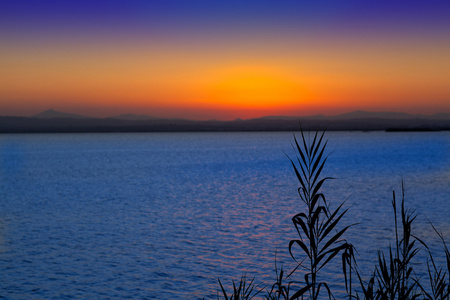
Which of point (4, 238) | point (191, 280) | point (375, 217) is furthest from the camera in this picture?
point (375, 217)

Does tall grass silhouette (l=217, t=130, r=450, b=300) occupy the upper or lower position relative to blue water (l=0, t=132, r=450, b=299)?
upper

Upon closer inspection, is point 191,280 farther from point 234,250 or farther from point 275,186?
point 275,186

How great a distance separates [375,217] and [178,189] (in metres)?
20.2

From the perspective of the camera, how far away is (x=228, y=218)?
1003 inches

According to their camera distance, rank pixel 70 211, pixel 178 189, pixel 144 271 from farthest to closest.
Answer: pixel 178 189, pixel 70 211, pixel 144 271

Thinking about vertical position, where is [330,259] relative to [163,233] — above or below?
above

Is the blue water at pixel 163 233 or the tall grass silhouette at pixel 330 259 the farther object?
the blue water at pixel 163 233

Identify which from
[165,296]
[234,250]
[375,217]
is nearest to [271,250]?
[234,250]

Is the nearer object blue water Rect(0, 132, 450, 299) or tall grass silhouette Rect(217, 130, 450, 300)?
tall grass silhouette Rect(217, 130, 450, 300)

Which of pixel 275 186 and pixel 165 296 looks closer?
pixel 165 296

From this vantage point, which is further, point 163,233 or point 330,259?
point 163,233

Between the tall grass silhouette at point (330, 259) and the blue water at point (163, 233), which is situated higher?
the tall grass silhouette at point (330, 259)

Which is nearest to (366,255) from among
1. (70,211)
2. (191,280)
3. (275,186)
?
(191,280)

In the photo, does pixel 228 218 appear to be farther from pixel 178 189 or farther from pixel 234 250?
pixel 178 189
